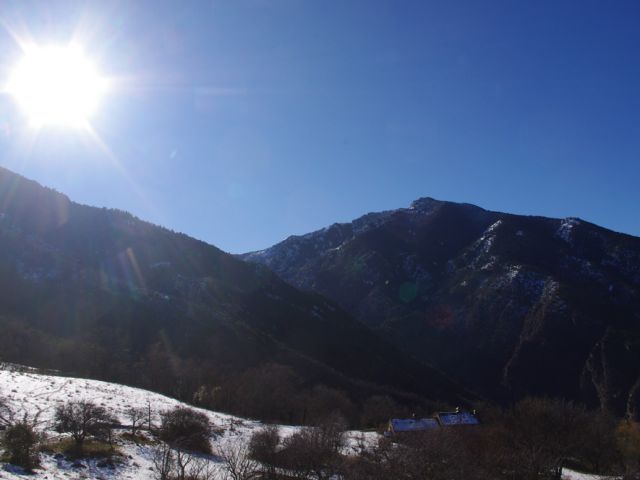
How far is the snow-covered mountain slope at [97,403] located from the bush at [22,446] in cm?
67

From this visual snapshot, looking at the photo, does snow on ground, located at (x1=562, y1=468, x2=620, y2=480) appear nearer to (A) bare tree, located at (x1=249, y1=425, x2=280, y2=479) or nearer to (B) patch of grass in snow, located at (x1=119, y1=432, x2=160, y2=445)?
(A) bare tree, located at (x1=249, y1=425, x2=280, y2=479)

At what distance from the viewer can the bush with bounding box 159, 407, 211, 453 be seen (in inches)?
1468

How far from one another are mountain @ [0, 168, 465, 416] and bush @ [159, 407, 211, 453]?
39.2 meters

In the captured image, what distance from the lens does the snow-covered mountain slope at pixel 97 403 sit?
1104 inches

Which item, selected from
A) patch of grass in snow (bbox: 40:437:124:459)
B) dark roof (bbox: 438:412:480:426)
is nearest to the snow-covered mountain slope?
patch of grass in snow (bbox: 40:437:124:459)

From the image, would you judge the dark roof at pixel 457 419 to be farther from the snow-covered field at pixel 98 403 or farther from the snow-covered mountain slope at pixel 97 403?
the snow-covered mountain slope at pixel 97 403

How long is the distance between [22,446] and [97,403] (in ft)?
65.5

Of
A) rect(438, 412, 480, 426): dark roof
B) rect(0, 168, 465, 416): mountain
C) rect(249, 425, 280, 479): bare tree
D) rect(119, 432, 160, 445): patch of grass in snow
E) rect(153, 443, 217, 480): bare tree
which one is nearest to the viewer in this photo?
rect(153, 443, 217, 480): bare tree

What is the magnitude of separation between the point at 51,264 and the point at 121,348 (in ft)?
162

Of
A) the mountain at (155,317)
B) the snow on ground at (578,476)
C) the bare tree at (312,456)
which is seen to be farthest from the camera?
the mountain at (155,317)

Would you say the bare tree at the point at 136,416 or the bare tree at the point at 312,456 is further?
the bare tree at the point at 136,416

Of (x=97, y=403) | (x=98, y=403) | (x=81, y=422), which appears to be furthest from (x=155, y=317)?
(x=81, y=422)

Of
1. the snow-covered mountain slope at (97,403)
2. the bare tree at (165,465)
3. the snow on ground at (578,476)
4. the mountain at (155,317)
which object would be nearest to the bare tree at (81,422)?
the snow-covered mountain slope at (97,403)

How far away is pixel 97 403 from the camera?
46.1 metres
